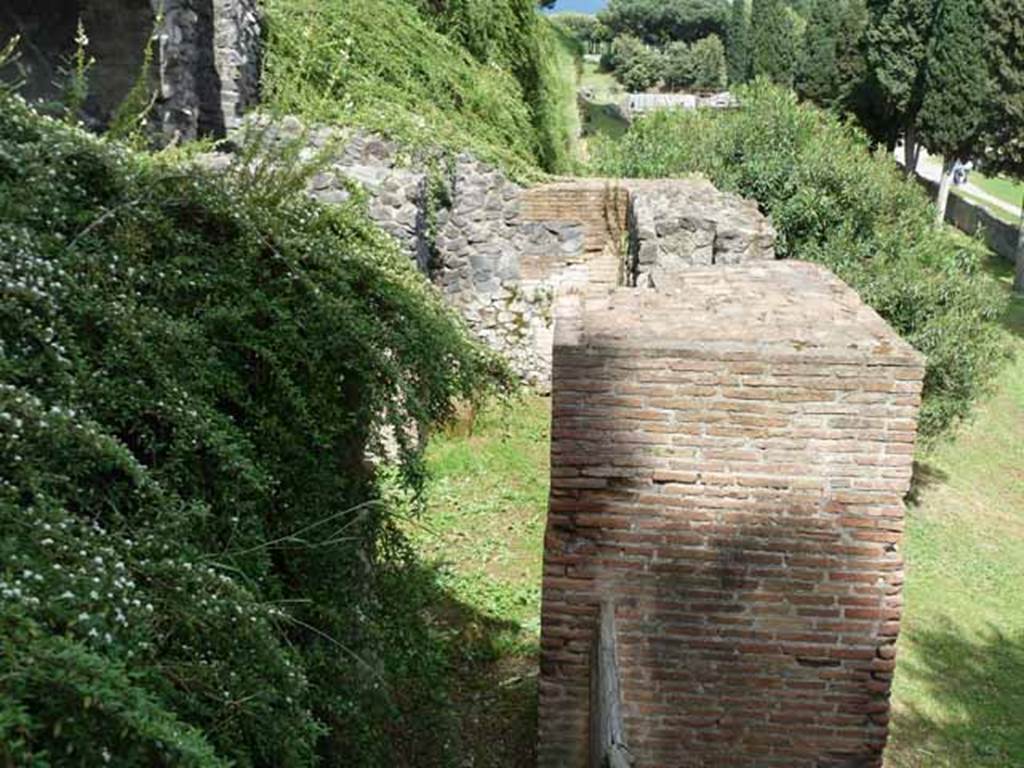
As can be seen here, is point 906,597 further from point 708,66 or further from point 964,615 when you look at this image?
point 708,66

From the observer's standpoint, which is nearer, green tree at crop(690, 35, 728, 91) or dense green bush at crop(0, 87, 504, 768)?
dense green bush at crop(0, 87, 504, 768)

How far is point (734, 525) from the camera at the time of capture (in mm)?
3576

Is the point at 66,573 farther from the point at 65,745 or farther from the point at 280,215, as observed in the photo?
the point at 280,215

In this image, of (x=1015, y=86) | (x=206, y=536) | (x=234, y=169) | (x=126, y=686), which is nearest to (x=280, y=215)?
(x=234, y=169)

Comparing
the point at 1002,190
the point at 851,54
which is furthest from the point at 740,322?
the point at 1002,190

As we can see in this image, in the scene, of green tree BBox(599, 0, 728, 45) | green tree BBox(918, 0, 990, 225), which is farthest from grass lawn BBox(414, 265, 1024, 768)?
green tree BBox(599, 0, 728, 45)

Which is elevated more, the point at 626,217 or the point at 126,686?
the point at 126,686

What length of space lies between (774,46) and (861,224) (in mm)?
25448

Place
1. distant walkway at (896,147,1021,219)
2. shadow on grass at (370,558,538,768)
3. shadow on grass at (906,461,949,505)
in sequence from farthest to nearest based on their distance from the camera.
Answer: distant walkway at (896,147,1021,219) < shadow on grass at (906,461,949,505) < shadow on grass at (370,558,538,768)

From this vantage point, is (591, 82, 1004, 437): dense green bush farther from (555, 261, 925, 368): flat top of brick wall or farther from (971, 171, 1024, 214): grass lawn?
(971, 171, 1024, 214): grass lawn

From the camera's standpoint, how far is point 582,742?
394 centimetres

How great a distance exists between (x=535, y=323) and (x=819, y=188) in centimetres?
397

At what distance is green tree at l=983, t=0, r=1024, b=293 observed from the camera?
22.1m

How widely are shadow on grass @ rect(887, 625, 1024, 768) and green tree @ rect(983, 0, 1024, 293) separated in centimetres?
1806
